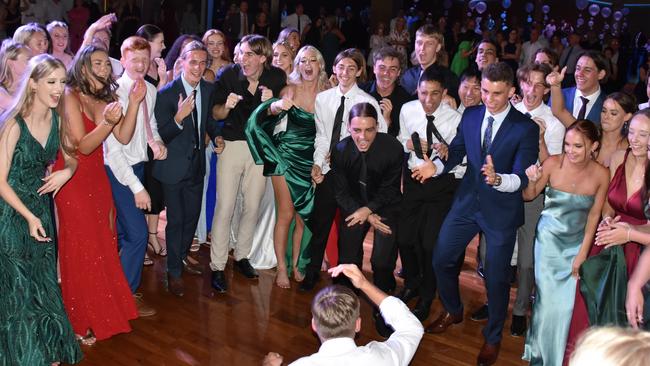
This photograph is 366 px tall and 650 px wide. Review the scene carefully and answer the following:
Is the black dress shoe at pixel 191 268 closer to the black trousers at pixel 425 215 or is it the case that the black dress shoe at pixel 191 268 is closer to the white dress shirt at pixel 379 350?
the black trousers at pixel 425 215

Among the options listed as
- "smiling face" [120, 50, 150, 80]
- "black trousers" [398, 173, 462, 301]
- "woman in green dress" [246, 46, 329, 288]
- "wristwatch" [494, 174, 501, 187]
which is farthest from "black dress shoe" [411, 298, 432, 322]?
"smiling face" [120, 50, 150, 80]

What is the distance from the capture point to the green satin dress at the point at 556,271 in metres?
3.49

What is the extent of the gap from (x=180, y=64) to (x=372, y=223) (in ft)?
5.38

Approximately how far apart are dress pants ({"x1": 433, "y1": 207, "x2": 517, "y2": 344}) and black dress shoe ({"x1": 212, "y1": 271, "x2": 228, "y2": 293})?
4.63 ft

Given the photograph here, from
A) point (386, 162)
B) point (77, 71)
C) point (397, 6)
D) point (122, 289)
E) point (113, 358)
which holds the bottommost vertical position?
point (113, 358)

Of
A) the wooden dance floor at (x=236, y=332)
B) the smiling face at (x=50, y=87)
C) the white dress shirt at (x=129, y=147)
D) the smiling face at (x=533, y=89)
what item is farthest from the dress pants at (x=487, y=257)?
the smiling face at (x=50, y=87)

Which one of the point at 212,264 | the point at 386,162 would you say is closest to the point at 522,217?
the point at 386,162

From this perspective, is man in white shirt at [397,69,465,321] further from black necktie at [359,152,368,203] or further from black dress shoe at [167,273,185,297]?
black dress shoe at [167,273,185,297]

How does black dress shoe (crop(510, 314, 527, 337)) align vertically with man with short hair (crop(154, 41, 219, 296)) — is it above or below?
below

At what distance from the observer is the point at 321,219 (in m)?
4.45

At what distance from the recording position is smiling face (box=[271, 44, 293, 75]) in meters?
4.82

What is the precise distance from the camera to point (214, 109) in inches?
173

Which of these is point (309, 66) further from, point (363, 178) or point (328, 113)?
Result: point (363, 178)

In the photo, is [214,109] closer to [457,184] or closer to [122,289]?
[122,289]
